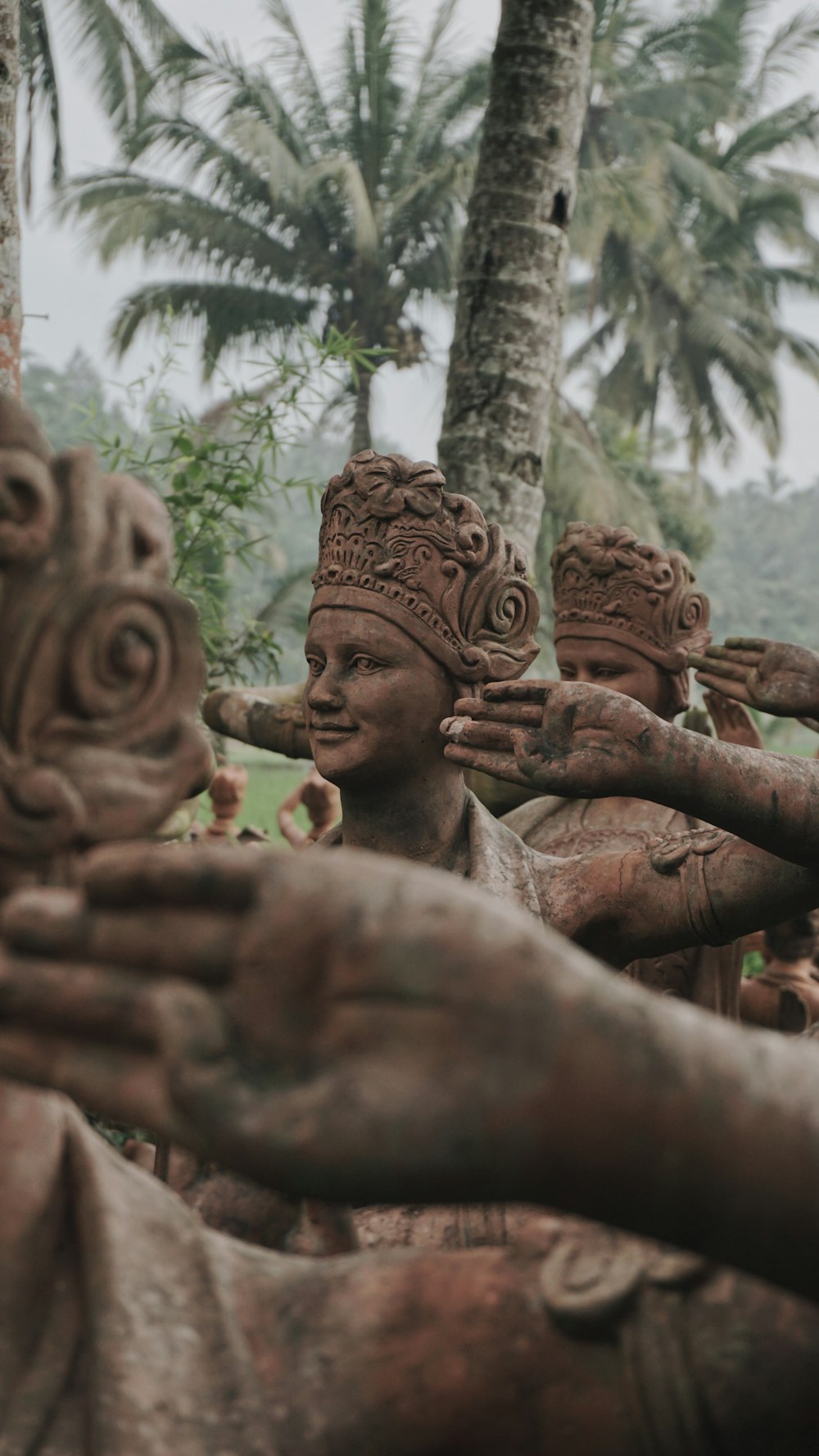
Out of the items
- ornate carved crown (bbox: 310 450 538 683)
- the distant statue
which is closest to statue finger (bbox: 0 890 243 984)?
ornate carved crown (bbox: 310 450 538 683)

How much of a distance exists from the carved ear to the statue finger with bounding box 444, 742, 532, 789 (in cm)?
163

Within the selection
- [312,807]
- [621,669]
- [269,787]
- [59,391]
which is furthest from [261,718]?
[59,391]

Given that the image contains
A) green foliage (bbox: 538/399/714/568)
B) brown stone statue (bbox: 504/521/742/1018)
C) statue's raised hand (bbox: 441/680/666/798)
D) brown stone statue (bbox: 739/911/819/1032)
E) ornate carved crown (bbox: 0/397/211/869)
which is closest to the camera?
ornate carved crown (bbox: 0/397/211/869)

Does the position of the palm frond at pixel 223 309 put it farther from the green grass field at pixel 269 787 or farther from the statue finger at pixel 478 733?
the statue finger at pixel 478 733

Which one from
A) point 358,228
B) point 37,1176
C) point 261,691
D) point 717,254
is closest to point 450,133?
point 358,228

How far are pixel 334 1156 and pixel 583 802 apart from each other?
13.9 feet

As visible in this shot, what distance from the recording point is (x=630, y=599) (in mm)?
5207

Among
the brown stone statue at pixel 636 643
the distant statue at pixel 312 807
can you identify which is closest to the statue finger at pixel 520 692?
the brown stone statue at pixel 636 643

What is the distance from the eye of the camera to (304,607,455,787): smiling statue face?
3.36 m

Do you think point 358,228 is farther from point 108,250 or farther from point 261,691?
point 261,691

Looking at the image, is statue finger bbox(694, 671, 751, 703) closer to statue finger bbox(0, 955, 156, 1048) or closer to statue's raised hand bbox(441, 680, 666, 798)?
statue's raised hand bbox(441, 680, 666, 798)

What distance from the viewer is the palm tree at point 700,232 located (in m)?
27.7

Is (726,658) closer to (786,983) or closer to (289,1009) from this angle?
(289,1009)

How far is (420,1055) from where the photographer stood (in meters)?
1.25
